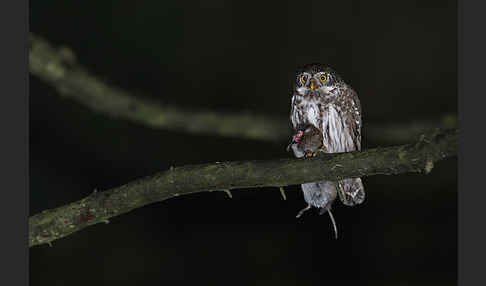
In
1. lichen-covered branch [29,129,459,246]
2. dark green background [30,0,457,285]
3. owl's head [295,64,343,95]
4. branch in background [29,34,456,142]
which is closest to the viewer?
lichen-covered branch [29,129,459,246]

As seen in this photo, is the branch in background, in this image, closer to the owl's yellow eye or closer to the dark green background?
the dark green background

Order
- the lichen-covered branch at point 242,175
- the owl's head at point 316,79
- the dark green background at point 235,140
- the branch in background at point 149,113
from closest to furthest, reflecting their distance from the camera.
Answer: the lichen-covered branch at point 242,175, the owl's head at point 316,79, the branch in background at point 149,113, the dark green background at point 235,140

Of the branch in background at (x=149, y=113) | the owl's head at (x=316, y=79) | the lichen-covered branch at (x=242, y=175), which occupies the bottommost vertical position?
the lichen-covered branch at (x=242, y=175)

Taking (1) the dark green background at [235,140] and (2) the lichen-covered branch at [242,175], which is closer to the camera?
(2) the lichen-covered branch at [242,175]

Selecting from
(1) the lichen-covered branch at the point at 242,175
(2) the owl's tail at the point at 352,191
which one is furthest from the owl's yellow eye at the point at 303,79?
(1) the lichen-covered branch at the point at 242,175

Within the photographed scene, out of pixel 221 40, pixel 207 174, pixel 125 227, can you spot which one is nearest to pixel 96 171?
pixel 125 227

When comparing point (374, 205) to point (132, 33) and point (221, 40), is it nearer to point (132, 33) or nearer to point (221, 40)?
point (221, 40)

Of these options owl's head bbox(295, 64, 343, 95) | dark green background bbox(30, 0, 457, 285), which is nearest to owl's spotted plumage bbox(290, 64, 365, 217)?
owl's head bbox(295, 64, 343, 95)

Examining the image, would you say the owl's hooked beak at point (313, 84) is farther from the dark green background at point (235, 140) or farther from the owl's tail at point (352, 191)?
the dark green background at point (235, 140)
